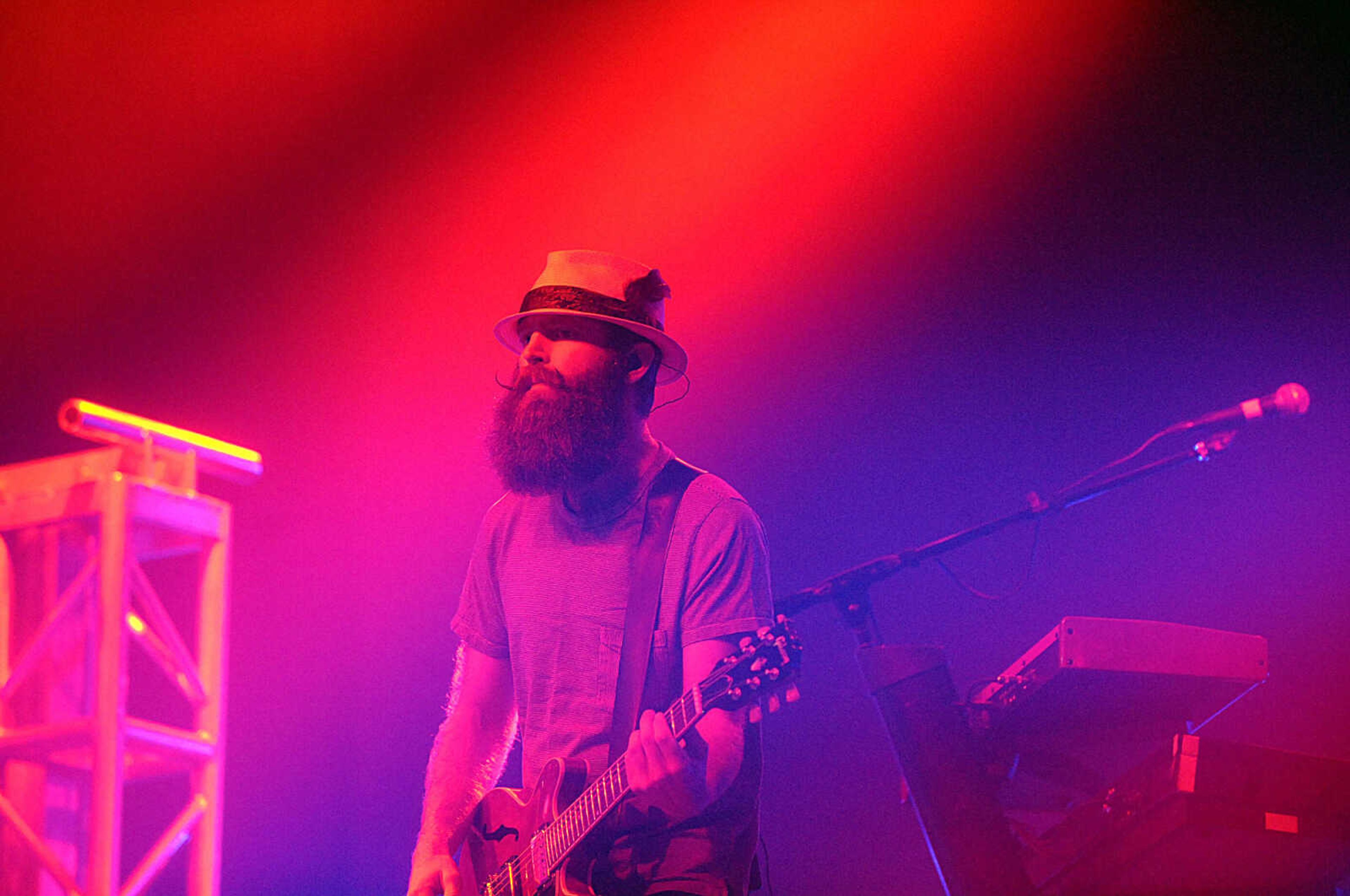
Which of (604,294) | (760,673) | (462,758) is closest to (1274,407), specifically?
(760,673)

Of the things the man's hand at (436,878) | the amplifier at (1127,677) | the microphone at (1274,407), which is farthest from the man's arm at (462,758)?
the microphone at (1274,407)

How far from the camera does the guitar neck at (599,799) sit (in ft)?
7.39

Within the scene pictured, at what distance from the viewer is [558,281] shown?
2.98 metres

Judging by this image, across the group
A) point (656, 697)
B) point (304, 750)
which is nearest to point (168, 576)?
point (304, 750)

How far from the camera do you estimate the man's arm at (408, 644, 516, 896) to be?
2596 millimetres

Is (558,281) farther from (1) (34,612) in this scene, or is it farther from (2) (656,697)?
(1) (34,612)

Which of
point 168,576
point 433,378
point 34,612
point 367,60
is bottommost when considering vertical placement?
point 34,612

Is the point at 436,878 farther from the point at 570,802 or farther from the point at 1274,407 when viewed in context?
the point at 1274,407

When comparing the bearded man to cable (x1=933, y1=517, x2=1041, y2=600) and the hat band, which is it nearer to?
the hat band

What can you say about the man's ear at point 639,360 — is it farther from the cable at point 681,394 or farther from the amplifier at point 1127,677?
the amplifier at point 1127,677

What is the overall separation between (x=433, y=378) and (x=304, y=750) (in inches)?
57.7

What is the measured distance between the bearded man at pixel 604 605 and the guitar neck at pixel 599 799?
1.3 inches

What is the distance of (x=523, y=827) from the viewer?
2.49m

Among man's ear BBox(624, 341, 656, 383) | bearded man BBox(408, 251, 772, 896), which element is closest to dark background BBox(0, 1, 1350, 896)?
man's ear BBox(624, 341, 656, 383)
